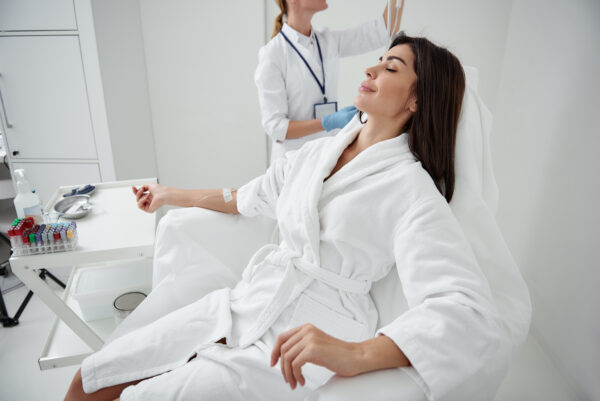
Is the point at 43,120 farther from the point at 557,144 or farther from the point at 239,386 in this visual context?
the point at 557,144

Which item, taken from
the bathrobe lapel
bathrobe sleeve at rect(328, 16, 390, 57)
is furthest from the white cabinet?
the bathrobe lapel

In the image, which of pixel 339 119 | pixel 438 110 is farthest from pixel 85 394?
pixel 339 119

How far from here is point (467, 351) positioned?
0.81 meters

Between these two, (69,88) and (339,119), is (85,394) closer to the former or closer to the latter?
(339,119)

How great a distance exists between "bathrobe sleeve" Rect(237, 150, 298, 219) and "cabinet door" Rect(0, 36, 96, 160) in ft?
4.56

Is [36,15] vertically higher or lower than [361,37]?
higher

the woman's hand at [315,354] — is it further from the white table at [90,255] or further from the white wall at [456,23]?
the white wall at [456,23]

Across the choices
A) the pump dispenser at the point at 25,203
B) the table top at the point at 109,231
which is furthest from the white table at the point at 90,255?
the pump dispenser at the point at 25,203

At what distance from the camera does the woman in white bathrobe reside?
81cm

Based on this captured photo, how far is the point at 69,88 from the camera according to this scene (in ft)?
7.25

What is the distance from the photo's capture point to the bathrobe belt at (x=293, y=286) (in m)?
1.04

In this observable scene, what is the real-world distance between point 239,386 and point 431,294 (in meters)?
0.47

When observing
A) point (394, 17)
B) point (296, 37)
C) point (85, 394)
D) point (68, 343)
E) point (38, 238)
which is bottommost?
point (68, 343)

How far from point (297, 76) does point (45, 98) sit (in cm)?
135
